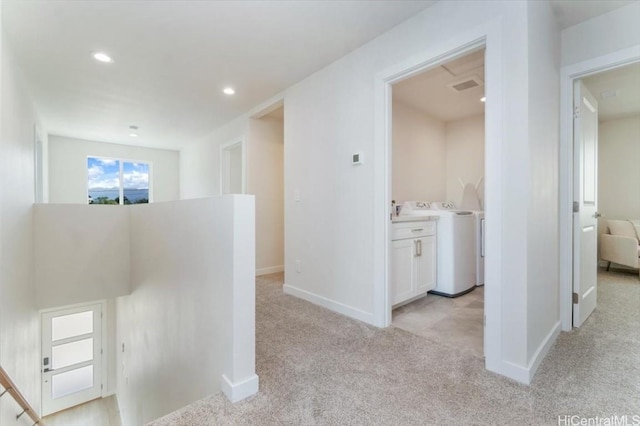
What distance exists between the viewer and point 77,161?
591 cm

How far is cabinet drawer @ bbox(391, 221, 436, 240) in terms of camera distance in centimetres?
264

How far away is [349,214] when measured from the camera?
263cm

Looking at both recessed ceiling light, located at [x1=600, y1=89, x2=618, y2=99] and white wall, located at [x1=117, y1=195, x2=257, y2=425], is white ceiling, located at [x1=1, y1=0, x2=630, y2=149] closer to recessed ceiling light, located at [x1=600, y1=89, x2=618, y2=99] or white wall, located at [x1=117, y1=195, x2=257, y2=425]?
white wall, located at [x1=117, y1=195, x2=257, y2=425]

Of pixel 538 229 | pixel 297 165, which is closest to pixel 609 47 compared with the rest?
pixel 538 229

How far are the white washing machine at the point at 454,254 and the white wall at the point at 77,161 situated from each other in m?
6.34

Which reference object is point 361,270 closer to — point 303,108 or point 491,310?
point 491,310

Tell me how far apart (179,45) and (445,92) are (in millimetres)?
2840

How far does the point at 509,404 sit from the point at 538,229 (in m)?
0.99

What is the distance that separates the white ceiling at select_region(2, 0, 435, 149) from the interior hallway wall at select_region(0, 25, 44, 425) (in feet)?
1.10

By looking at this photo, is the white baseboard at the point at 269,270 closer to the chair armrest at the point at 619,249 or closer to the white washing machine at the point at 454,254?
the white washing machine at the point at 454,254

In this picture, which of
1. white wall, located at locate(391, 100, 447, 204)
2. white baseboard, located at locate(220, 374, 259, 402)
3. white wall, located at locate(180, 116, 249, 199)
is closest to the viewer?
white baseboard, located at locate(220, 374, 259, 402)

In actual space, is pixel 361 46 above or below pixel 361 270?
above

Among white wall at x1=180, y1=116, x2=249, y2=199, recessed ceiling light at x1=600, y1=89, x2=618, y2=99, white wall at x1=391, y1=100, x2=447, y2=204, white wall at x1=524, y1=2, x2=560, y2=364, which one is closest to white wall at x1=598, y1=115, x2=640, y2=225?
recessed ceiling light at x1=600, y1=89, x2=618, y2=99

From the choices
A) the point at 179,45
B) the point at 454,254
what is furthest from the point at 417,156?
the point at 179,45
